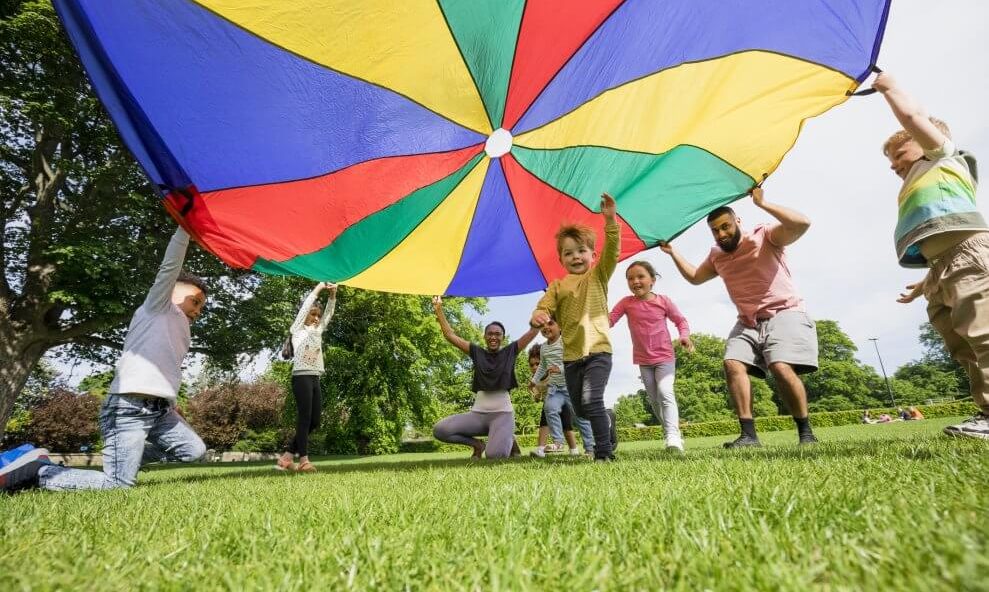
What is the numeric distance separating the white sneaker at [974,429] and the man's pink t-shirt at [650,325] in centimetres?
243

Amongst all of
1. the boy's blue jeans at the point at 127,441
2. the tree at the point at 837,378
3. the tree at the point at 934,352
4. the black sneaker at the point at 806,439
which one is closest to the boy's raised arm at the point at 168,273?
the boy's blue jeans at the point at 127,441

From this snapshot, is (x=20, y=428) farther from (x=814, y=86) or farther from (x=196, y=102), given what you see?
(x=814, y=86)

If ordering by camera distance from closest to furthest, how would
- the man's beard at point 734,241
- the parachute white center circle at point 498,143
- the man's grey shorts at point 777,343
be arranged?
the man's grey shorts at point 777,343 < the man's beard at point 734,241 < the parachute white center circle at point 498,143

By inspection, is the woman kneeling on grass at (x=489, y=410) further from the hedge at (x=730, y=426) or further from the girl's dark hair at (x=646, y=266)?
the hedge at (x=730, y=426)

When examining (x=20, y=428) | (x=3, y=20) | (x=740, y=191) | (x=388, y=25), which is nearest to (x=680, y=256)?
(x=740, y=191)

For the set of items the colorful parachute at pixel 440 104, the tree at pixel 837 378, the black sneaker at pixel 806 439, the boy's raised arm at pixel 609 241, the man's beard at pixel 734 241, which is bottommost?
the black sneaker at pixel 806 439

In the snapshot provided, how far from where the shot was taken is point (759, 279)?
412 cm

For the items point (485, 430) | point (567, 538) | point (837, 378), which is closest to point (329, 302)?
point (485, 430)

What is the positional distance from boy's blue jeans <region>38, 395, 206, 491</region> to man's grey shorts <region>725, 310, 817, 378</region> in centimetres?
431

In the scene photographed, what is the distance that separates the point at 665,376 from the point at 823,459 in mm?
2663

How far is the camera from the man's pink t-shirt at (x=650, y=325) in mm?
5125

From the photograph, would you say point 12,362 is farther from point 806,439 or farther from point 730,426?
point 730,426

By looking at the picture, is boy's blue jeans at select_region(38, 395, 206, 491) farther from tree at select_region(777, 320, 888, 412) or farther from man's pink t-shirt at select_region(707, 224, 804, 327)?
tree at select_region(777, 320, 888, 412)

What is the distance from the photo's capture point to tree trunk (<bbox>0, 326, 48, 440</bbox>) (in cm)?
919
